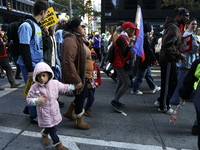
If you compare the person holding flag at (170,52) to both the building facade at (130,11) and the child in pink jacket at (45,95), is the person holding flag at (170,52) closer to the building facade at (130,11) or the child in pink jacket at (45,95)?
the child in pink jacket at (45,95)

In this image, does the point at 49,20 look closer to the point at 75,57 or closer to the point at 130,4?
the point at 75,57

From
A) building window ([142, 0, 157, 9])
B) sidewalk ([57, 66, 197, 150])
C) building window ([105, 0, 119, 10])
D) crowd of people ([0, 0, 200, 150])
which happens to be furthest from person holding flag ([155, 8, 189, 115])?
building window ([142, 0, 157, 9])

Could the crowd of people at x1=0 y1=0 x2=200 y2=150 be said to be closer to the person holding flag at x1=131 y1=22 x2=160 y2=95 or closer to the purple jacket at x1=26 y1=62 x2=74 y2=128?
the purple jacket at x1=26 y1=62 x2=74 y2=128

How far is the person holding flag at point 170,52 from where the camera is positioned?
3688 millimetres

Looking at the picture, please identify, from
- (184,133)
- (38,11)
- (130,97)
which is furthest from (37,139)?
(130,97)

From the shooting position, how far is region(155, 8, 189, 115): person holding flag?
3.69m

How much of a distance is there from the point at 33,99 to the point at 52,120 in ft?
1.32

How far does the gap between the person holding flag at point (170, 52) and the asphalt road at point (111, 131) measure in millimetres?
488

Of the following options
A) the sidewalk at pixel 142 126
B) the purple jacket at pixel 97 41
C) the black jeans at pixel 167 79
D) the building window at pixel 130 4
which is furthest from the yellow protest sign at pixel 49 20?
the building window at pixel 130 4

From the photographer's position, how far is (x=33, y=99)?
2441 mm

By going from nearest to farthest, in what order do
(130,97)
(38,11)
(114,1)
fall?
(38,11) < (130,97) < (114,1)

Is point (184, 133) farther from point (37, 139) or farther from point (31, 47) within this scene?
point (31, 47)

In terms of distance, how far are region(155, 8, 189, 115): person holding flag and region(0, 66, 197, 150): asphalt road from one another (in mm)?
488

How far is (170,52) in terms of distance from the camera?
3676mm
